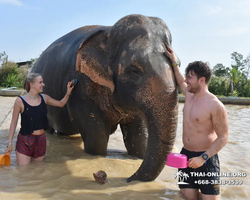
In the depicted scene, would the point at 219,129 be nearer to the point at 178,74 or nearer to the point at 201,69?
the point at 201,69

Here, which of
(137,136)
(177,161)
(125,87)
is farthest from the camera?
(137,136)

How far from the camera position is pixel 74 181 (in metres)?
3.20

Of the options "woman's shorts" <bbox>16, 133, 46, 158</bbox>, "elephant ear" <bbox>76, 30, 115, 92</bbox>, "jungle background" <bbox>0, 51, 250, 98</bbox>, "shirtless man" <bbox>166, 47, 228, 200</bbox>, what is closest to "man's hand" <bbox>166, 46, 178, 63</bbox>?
"shirtless man" <bbox>166, 47, 228, 200</bbox>

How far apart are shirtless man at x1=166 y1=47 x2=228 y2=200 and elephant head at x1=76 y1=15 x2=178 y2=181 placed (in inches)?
10.1

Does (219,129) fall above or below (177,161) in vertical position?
above

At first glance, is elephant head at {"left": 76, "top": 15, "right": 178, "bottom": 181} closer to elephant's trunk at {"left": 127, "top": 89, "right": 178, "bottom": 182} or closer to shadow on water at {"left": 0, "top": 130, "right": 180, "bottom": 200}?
elephant's trunk at {"left": 127, "top": 89, "right": 178, "bottom": 182}

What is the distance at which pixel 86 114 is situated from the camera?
3975 millimetres

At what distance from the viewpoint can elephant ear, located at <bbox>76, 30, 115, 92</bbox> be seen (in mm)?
3553

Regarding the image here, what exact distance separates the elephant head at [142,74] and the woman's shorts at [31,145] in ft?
3.43

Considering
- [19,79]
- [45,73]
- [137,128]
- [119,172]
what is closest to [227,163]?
[137,128]

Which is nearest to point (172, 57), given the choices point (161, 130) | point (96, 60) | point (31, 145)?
point (161, 130)

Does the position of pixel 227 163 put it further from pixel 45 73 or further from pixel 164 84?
pixel 45 73

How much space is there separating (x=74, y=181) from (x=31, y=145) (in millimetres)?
926

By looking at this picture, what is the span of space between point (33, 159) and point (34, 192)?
1.23 m
